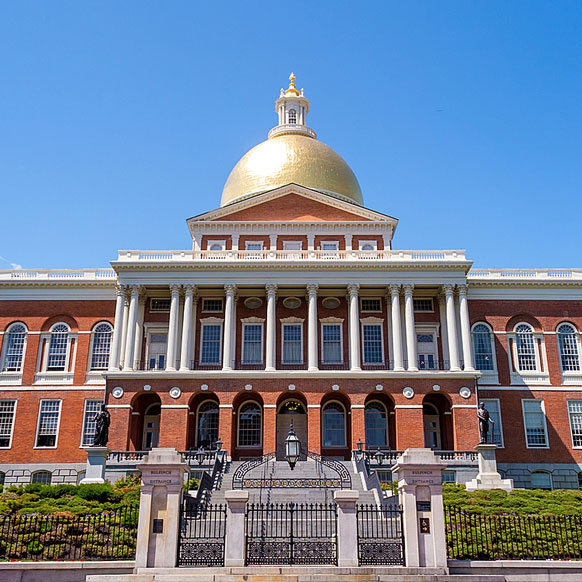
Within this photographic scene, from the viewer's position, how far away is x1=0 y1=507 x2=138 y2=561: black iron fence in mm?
17844

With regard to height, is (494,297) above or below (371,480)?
above

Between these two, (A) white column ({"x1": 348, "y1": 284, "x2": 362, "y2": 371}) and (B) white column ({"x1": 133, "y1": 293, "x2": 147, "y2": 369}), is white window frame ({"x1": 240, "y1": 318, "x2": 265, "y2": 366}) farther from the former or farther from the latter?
(B) white column ({"x1": 133, "y1": 293, "x2": 147, "y2": 369})

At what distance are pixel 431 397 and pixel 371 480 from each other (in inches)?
604

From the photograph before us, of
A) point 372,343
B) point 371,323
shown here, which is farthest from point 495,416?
point 371,323

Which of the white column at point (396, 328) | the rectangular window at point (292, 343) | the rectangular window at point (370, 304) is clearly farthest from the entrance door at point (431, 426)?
the rectangular window at point (292, 343)

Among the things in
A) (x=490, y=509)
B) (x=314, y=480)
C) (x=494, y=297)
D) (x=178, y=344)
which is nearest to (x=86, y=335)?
(x=178, y=344)

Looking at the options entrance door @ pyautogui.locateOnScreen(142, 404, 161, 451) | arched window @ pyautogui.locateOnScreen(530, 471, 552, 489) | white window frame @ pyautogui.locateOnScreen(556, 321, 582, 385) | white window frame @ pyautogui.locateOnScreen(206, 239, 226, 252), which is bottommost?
arched window @ pyautogui.locateOnScreen(530, 471, 552, 489)

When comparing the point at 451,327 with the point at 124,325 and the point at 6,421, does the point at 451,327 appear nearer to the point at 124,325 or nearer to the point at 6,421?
the point at 124,325

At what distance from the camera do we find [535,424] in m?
43.3

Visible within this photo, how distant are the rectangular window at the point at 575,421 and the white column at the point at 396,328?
11188 mm

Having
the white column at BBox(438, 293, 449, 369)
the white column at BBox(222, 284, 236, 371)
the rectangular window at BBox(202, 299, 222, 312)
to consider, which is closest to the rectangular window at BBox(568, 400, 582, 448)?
the white column at BBox(438, 293, 449, 369)

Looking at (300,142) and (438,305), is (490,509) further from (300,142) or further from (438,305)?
Result: (300,142)

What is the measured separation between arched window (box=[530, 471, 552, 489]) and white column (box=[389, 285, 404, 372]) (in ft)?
33.7

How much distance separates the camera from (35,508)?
23.8 metres
